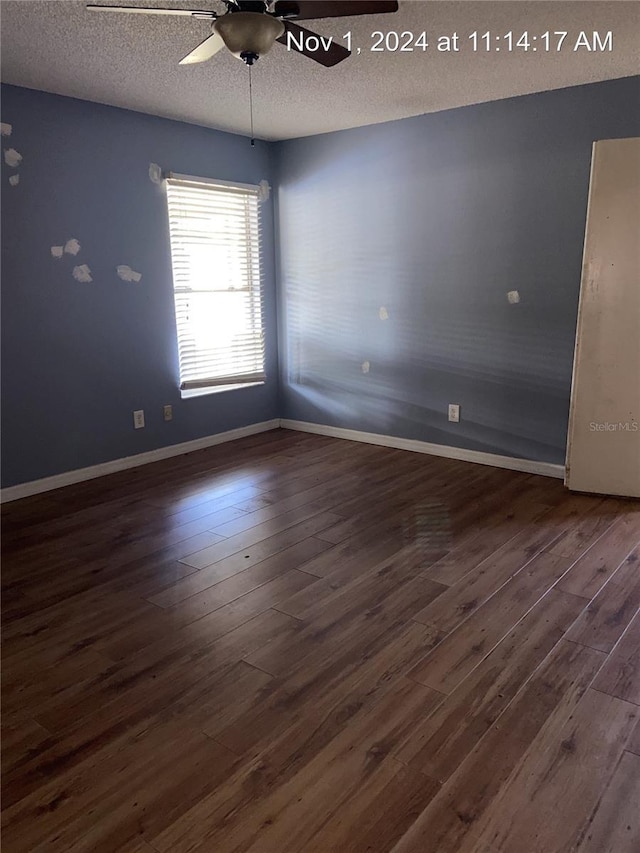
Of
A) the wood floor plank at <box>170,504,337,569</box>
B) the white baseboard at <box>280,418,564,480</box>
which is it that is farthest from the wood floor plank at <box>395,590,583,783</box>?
the white baseboard at <box>280,418,564,480</box>

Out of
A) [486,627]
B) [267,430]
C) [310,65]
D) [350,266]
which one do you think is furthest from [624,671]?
[267,430]

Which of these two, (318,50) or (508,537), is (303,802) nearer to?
(508,537)

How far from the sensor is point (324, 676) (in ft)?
6.86

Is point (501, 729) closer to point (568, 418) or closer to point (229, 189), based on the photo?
point (568, 418)

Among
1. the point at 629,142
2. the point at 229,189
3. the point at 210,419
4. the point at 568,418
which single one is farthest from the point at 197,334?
the point at 629,142

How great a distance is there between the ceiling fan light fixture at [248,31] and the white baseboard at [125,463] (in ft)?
9.32

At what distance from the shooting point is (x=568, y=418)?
3906 mm

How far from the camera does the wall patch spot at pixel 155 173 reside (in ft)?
14.0

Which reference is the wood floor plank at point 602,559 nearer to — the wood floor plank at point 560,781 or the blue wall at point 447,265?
the wood floor plank at point 560,781

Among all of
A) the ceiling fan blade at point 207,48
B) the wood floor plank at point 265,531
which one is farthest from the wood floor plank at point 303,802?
the ceiling fan blade at point 207,48

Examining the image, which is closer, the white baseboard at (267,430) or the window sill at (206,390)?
the white baseboard at (267,430)

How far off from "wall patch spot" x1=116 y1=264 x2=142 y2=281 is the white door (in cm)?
288

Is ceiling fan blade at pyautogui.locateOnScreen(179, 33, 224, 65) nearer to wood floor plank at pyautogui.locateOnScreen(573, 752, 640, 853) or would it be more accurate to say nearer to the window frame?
the window frame

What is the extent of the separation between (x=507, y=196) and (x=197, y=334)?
2406 millimetres
